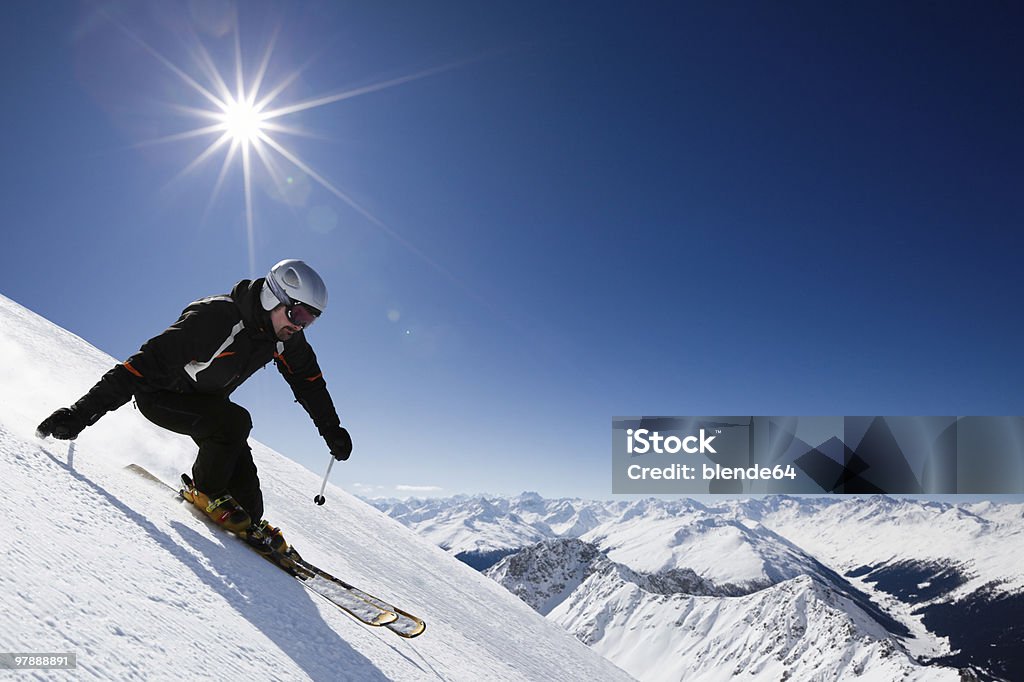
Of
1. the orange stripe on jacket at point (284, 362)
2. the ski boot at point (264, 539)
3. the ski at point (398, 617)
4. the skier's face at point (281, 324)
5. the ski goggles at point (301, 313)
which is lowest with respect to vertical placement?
the ski at point (398, 617)

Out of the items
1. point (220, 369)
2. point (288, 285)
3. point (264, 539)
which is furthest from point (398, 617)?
point (288, 285)

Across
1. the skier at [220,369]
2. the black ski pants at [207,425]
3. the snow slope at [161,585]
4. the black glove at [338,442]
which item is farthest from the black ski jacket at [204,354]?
the black glove at [338,442]

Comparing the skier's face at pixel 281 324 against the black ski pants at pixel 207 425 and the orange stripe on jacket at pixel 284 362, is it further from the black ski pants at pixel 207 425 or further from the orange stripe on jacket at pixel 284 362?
the black ski pants at pixel 207 425

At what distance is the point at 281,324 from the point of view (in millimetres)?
4664

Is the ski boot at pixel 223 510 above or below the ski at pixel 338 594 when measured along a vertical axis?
above

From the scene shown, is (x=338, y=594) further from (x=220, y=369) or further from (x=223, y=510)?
(x=220, y=369)

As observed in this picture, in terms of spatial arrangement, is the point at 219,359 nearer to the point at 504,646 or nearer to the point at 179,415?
the point at 179,415

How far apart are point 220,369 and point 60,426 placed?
1.09 metres

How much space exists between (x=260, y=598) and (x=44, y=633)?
149cm

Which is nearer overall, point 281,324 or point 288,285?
point 288,285

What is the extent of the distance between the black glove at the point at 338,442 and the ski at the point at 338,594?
1.15 metres

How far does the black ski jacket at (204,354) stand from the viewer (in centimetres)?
415

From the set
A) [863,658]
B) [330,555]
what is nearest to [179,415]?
[330,555]

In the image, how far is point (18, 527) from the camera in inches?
103
